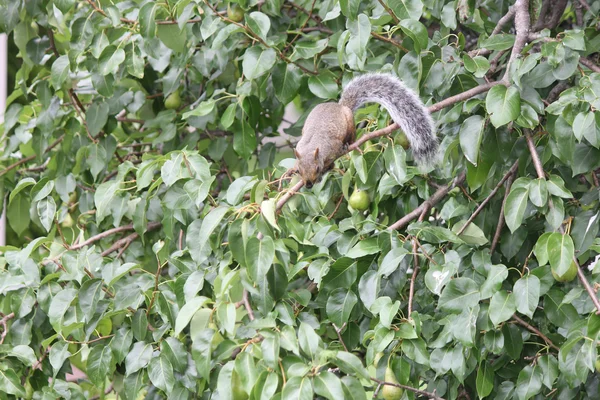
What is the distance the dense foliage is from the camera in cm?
144

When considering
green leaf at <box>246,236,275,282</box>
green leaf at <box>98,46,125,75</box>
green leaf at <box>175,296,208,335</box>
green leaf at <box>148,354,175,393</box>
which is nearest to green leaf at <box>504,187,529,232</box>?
green leaf at <box>246,236,275,282</box>

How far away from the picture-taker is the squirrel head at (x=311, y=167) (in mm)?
1844

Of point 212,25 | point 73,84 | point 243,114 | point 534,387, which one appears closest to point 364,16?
point 212,25

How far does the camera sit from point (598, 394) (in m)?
1.68

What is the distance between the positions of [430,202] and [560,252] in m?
0.46

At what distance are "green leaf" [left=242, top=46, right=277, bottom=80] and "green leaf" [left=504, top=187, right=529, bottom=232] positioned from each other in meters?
0.64

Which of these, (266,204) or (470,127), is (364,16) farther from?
(266,204)

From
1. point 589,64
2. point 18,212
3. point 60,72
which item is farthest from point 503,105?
Answer: point 18,212

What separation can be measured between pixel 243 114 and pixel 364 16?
618 millimetres

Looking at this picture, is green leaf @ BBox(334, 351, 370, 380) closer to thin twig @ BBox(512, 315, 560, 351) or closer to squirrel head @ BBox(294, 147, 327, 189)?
thin twig @ BBox(512, 315, 560, 351)

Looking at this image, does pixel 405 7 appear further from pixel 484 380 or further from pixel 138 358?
pixel 138 358

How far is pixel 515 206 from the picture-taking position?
1.50 meters

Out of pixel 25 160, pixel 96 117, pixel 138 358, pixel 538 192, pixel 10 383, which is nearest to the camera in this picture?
pixel 538 192

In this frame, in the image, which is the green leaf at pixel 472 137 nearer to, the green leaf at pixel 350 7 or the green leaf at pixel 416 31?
the green leaf at pixel 416 31
